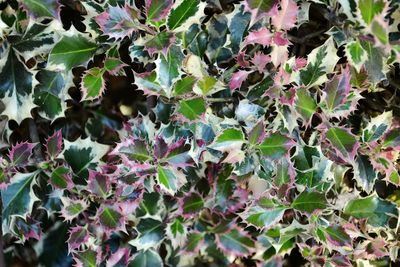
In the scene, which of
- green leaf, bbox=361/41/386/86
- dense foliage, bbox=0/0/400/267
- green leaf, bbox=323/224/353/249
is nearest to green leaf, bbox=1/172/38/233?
dense foliage, bbox=0/0/400/267

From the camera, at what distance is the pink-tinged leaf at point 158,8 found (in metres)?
1.13

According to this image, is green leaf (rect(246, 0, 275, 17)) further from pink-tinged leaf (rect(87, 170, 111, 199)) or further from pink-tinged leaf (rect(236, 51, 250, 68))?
pink-tinged leaf (rect(87, 170, 111, 199))

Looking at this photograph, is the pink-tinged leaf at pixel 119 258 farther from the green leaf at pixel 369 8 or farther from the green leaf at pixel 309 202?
the green leaf at pixel 369 8

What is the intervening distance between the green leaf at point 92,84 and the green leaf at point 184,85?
0.59 ft

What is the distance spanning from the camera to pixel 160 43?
113 cm

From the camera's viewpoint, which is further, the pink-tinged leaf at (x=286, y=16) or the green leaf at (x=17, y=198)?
the green leaf at (x=17, y=198)

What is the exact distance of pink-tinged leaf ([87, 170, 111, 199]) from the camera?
1.25 metres

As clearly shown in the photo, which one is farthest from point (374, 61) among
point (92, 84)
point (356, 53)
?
point (92, 84)

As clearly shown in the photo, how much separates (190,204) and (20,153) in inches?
15.9

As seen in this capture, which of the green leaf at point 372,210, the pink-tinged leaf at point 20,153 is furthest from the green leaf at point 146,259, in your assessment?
the green leaf at point 372,210

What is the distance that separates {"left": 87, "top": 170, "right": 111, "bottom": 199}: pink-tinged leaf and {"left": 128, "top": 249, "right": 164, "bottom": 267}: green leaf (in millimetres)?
193

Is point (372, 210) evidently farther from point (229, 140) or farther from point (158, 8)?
point (158, 8)

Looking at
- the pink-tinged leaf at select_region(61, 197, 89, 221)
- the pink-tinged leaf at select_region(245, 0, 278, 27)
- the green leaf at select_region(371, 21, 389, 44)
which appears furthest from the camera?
the pink-tinged leaf at select_region(61, 197, 89, 221)

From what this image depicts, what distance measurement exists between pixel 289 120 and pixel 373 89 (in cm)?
22
